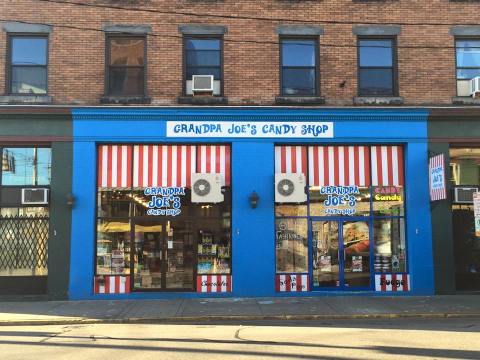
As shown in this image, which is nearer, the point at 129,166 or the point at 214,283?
the point at 214,283

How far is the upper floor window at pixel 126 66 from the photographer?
1609 cm

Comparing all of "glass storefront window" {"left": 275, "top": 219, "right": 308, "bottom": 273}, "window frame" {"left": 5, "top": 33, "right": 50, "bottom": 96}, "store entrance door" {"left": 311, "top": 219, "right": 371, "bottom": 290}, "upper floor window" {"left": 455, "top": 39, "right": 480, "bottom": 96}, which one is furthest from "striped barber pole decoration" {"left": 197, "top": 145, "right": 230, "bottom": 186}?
"upper floor window" {"left": 455, "top": 39, "right": 480, "bottom": 96}

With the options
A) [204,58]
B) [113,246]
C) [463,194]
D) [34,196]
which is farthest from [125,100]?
[463,194]

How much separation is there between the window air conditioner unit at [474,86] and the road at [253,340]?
291 inches

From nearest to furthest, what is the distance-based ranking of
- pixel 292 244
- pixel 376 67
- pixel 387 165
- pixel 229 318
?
1. pixel 229 318
2. pixel 292 244
3. pixel 387 165
4. pixel 376 67

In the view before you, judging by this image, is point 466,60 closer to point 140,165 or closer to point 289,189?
point 289,189

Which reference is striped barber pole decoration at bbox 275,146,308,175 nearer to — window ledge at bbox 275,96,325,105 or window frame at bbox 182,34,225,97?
window ledge at bbox 275,96,325,105

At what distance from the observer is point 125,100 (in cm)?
1577

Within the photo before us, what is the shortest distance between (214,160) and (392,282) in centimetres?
644

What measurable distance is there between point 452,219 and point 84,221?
428 inches

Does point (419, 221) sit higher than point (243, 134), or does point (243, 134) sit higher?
point (243, 134)

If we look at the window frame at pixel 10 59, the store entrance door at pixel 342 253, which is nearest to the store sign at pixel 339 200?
the store entrance door at pixel 342 253

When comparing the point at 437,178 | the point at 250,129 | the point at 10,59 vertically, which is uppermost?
the point at 10,59

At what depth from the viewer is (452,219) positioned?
1605 centimetres
